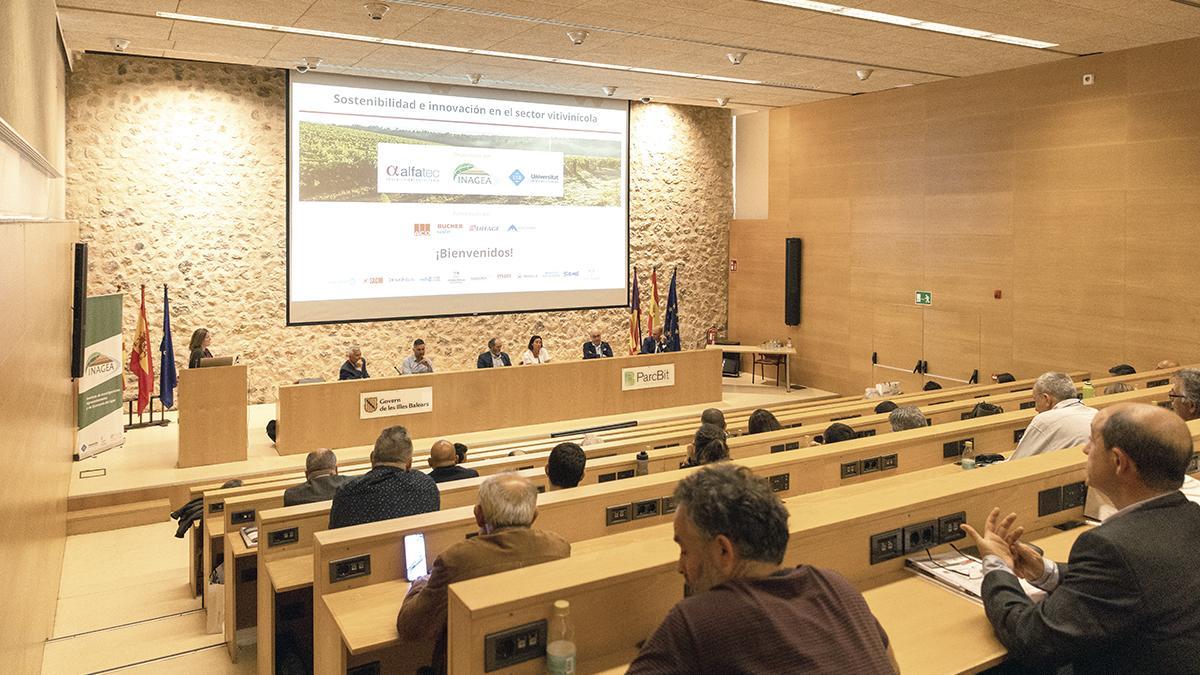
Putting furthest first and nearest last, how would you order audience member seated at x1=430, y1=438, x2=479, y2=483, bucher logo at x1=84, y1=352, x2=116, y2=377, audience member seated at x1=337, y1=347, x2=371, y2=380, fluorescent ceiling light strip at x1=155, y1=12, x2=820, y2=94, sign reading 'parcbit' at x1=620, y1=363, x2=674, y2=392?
sign reading 'parcbit' at x1=620, y1=363, x2=674, y2=392
audience member seated at x1=337, y1=347, x2=371, y2=380
bucher logo at x1=84, y1=352, x2=116, y2=377
fluorescent ceiling light strip at x1=155, y1=12, x2=820, y2=94
audience member seated at x1=430, y1=438, x2=479, y2=483

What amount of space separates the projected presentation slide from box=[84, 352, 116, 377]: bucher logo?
97.5 inches

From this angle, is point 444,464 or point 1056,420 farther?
point 444,464

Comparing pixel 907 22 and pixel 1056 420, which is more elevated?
pixel 907 22

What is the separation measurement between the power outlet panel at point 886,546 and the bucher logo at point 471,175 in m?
9.22

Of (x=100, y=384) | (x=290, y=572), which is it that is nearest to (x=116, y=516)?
(x=100, y=384)

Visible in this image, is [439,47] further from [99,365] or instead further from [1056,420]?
[1056,420]

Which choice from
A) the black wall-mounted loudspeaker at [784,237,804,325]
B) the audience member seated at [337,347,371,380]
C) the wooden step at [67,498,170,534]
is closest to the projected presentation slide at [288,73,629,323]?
the audience member seated at [337,347,371,380]

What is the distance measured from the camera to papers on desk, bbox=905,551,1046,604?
255 centimetres

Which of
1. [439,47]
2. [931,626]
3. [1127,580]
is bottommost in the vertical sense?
[931,626]

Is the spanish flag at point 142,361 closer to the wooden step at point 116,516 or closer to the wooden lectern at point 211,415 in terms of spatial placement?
the wooden lectern at point 211,415

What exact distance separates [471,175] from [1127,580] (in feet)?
32.9

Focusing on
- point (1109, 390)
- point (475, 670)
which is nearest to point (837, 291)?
point (1109, 390)

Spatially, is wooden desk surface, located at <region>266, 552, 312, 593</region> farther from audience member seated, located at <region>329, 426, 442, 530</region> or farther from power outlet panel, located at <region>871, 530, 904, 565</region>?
power outlet panel, located at <region>871, 530, 904, 565</region>

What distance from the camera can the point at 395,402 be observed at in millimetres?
8539
